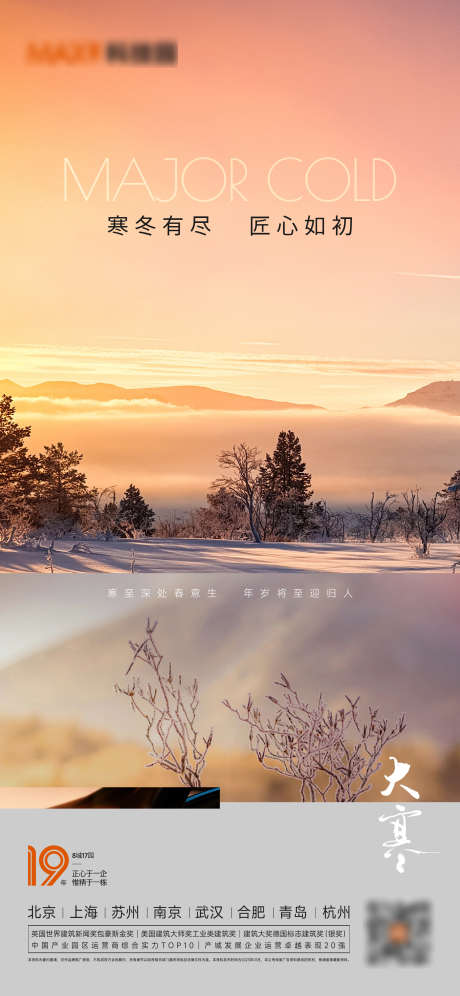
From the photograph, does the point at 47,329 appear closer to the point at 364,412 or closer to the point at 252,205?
the point at 252,205

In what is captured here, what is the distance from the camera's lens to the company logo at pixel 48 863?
12.7 feet

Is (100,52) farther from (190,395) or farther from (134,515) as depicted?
(134,515)

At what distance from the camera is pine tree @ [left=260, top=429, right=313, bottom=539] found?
13.6ft

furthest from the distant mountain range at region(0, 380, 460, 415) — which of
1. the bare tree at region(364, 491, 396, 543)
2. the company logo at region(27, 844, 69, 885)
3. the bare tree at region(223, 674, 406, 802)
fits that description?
the company logo at region(27, 844, 69, 885)

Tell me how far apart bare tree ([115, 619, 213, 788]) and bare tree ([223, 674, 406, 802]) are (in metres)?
0.16

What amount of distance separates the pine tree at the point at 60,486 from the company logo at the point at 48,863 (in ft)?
4.00

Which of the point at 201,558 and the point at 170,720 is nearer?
the point at 170,720

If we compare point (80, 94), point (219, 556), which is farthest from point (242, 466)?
point (80, 94)

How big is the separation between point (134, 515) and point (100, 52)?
1.77 m

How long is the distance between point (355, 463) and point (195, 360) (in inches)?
29.1

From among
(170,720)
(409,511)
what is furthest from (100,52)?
(170,720)

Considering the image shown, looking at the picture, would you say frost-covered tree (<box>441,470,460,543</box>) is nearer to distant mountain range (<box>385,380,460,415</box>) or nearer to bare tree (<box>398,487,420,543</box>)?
bare tree (<box>398,487,420,543</box>)

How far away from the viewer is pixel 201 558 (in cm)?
417

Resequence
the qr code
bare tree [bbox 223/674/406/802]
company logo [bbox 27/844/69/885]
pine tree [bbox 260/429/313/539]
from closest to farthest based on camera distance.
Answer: the qr code
company logo [bbox 27/844/69/885]
bare tree [bbox 223/674/406/802]
pine tree [bbox 260/429/313/539]
